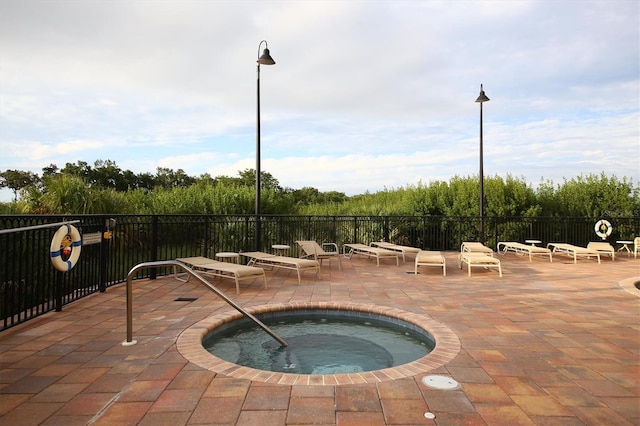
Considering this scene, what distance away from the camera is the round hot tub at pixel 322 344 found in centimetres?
294

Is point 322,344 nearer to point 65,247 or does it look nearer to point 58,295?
point 65,247

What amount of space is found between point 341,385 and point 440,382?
2.40 feet

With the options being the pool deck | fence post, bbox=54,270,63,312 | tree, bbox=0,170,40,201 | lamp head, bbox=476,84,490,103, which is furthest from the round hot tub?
tree, bbox=0,170,40,201

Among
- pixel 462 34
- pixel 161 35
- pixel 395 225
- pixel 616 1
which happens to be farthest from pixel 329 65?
pixel 616 1

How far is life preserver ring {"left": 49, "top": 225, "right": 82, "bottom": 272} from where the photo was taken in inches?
155

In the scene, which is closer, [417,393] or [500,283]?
[417,393]

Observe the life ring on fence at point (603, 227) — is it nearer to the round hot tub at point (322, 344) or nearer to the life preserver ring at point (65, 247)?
the round hot tub at point (322, 344)

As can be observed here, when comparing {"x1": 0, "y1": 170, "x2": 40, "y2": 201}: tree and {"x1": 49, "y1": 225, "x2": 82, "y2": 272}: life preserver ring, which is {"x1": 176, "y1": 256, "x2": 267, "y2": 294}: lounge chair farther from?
{"x1": 0, "y1": 170, "x2": 40, "y2": 201}: tree

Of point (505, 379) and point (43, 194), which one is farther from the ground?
point (43, 194)

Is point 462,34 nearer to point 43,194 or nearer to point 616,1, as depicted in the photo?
point 616,1

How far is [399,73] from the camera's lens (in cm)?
1230

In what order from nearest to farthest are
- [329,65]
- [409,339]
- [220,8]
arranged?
[409,339]
[220,8]
[329,65]

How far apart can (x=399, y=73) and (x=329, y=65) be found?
2346 millimetres

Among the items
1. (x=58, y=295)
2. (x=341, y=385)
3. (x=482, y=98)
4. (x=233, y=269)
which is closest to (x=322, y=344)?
(x=341, y=385)
